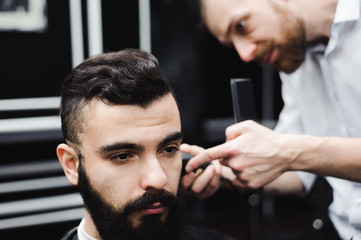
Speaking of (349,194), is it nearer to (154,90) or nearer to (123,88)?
(154,90)

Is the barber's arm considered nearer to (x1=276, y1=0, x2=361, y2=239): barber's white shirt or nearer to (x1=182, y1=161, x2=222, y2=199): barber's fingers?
(x1=182, y1=161, x2=222, y2=199): barber's fingers

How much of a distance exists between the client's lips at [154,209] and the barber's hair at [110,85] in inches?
14.0

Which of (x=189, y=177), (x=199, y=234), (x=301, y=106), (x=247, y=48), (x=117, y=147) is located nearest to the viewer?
(x=117, y=147)

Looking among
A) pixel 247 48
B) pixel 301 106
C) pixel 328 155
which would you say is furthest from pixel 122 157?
pixel 301 106

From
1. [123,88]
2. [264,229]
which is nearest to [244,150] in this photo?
[123,88]

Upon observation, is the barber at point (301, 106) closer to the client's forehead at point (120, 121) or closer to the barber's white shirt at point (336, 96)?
the barber's white shirt at point (336, 96)

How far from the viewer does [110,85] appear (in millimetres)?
1339

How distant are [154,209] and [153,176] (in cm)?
13

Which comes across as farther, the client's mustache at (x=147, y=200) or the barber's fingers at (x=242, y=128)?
the barber's fingers at (x=242, y=128)

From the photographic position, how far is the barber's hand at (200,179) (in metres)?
1.67

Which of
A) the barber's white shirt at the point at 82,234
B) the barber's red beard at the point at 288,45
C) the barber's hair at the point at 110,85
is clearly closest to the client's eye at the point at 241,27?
the barber's red beard at the point at 288,45

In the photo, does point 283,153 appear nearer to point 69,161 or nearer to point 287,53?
point 287,53

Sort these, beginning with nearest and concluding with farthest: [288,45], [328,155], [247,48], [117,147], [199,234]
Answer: [117,147]
[328,155]
[199,234]
[288,45]
[247,48]

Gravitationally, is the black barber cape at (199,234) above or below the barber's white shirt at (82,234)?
below
